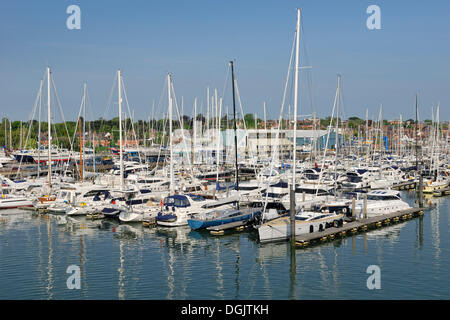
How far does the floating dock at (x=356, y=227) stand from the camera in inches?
1180

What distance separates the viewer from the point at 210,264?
87.4ft

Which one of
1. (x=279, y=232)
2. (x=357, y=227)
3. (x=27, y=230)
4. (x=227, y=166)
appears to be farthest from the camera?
(x=227, y=166)


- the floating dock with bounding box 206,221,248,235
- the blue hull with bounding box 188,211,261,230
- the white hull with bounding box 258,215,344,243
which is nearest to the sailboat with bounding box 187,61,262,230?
the blue hull with bounding box 188,211,261,230

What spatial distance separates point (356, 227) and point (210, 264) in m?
12.4

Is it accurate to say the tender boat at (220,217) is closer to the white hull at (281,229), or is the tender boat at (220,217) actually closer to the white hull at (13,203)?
the white hull at (281,229)

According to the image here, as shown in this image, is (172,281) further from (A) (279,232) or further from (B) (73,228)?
(B) (73,228)

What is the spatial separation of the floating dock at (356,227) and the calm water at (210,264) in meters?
0.69

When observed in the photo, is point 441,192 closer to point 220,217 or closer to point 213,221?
point 220,217

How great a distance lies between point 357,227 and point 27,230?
24.8m

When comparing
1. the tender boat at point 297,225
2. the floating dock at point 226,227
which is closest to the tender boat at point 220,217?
the floating dock at point 226,227

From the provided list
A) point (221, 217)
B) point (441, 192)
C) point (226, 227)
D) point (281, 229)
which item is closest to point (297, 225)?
point (281, 229)

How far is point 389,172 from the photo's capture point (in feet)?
197

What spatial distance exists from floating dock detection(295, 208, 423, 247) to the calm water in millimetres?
691

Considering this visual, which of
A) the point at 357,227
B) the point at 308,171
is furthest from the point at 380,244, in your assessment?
the point at 308,171
